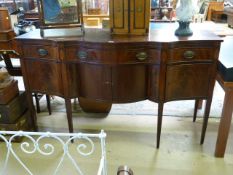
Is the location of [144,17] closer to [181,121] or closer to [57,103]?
[181,121]

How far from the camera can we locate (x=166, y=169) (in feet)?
5.43

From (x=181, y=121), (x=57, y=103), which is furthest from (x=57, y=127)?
(x=181, y=121)

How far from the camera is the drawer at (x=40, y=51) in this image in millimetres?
1632

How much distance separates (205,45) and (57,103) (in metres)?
1.75

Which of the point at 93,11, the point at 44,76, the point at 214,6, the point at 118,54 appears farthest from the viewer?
the point at 214,6

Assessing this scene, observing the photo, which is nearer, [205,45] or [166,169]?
[205,45]

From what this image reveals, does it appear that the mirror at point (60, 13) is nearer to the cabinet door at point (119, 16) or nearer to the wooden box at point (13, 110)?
the cabinet door at point (119, 16)

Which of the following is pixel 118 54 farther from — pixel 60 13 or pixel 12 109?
pixel 12 109

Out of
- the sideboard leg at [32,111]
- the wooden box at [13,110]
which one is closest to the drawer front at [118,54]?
the sideboard leg at [32,111]

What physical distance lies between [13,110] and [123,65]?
102 centimetres

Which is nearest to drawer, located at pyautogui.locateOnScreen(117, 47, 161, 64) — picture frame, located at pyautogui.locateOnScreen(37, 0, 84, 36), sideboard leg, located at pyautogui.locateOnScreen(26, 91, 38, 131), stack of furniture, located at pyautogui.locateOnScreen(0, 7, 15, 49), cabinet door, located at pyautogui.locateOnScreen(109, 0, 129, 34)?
cabinet door, located at pyautogui.locateOnScreen(109, 0, 129, 34)

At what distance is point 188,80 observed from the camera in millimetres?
1633

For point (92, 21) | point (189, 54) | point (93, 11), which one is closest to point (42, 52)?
point (189, 54)

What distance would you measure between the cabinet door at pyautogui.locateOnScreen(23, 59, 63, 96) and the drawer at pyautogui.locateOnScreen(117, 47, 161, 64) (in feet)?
1.54
